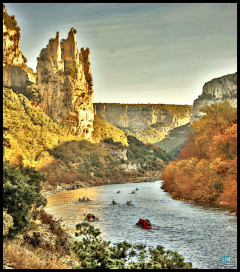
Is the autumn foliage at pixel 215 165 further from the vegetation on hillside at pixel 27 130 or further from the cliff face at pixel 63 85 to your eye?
the cliff face at pixel 63 85

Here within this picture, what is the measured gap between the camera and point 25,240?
1756cm

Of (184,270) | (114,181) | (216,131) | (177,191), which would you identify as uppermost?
(216,131)

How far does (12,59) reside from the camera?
4355 inches

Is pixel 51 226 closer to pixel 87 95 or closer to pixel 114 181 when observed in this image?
pixel 114 181

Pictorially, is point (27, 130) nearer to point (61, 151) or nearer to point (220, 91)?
point (61, 151)

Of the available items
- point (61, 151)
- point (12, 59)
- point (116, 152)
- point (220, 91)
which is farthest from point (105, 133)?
point (220, 91)

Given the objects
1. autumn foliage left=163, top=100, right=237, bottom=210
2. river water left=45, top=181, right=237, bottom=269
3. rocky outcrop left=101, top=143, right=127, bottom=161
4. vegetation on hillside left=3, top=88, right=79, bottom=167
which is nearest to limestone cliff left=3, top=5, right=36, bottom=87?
vegetation on hillside left=3, top=88, right=79, bottom=167

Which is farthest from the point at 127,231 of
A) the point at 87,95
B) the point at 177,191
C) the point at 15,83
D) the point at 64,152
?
the point at 87,95

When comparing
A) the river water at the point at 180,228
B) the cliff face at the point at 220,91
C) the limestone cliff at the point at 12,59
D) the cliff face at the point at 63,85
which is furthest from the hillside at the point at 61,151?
the cliff face at the point at 220,91

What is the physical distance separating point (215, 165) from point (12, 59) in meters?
97.9

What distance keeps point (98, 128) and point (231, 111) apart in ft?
350

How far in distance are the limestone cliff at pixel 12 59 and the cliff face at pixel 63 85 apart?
6010mm

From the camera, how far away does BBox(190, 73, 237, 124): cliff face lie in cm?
11825

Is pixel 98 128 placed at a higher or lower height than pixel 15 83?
lower
